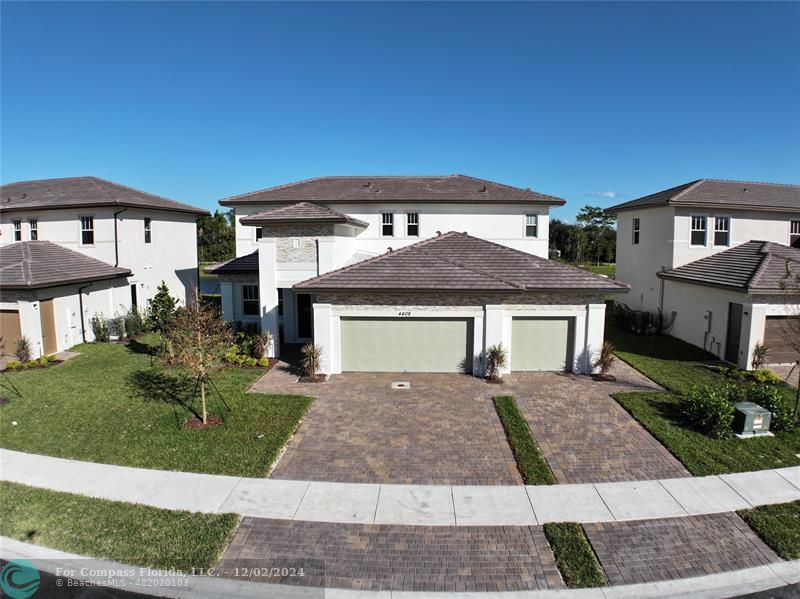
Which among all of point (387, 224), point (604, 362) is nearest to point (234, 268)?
point (387, 224)

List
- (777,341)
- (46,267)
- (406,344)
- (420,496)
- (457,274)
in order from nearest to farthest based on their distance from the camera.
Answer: (420,496) → (457,274) → (406,344) → (777,341) → (46,267)

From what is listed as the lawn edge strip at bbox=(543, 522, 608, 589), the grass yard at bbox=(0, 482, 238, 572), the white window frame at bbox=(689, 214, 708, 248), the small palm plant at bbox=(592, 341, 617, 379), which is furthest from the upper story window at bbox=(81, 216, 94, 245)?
the white window frame at bbox=(689, 214, 708, 248)

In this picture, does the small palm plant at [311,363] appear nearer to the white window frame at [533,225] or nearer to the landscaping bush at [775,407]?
the landscaping bush at [775,407]

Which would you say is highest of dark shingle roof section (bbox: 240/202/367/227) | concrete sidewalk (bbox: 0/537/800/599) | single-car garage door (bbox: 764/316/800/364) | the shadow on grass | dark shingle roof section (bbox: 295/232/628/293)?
dark shingle roof section (bbox: 240/202/367/227)

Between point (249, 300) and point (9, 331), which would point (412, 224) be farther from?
point (9, 331)

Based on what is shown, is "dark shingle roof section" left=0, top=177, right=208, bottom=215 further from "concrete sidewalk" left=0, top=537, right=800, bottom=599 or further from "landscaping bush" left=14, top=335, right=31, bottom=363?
"concrete sidewalk" left=0, top=537, right=800, bottom=599
